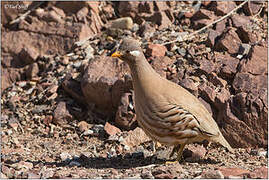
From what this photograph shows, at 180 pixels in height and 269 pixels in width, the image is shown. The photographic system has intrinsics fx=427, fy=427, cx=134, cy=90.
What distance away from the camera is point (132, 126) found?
26.1ft

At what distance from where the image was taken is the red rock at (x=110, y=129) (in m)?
7.85

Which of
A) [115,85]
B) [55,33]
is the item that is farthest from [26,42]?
[115,85]

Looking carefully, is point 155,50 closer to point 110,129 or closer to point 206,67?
point 206,67

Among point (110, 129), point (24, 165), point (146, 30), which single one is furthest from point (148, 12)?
point (24, 165)

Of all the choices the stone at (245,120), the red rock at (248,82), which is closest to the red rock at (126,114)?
the stone at (245,120)

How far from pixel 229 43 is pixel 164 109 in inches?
125

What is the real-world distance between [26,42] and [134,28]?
2.71 metres

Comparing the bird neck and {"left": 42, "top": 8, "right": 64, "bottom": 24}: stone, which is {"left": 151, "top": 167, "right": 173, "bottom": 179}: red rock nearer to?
the bird neck

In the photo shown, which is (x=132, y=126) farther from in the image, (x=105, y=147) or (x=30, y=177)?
(x=30, y=177)

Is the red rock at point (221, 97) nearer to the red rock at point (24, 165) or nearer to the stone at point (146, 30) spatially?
the stone at point (146, 30)

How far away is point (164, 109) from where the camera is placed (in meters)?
6.05

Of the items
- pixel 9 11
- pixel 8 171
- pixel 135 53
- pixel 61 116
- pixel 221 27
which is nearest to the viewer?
pixel 8 171

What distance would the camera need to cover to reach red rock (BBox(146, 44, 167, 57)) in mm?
8637

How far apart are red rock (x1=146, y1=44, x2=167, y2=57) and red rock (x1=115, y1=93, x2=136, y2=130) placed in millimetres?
1187
